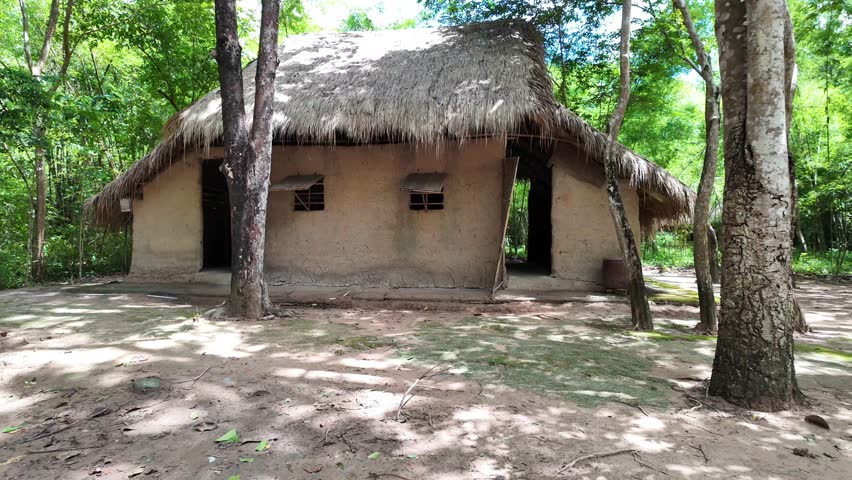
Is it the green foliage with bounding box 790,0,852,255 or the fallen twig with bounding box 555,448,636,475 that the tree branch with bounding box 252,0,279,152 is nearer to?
the fallen twig with bounding box 555,448,636,475

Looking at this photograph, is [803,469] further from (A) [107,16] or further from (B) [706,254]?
(A) [107,16]

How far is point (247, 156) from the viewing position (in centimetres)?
503

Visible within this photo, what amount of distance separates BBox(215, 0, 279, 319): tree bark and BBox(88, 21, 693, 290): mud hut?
1613mm

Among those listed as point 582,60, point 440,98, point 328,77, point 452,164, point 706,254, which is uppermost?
point 582,60

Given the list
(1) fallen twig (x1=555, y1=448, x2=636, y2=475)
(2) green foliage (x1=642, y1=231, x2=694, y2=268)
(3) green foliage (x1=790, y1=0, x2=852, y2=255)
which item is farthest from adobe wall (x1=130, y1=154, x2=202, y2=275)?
(2) green foliage (x1=642, y1=231, x2=694, y2=268)

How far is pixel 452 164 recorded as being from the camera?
7.19m

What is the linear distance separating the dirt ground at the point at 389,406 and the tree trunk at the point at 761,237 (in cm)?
21

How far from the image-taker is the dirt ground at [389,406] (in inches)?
80.7

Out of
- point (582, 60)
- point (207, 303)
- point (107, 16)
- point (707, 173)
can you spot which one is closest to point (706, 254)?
A: point (707, 173)

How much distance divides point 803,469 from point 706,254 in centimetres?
300

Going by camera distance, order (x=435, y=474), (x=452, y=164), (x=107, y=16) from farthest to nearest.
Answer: (x=107, y=16) → (x=452, y=164) → (x=435, y=474)

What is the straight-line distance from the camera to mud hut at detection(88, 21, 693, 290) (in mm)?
6574

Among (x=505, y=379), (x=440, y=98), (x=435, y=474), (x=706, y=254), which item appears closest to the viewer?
(x=435, y=474)

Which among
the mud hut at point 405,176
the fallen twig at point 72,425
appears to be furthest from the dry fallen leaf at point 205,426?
the mud hut at point 405,176
